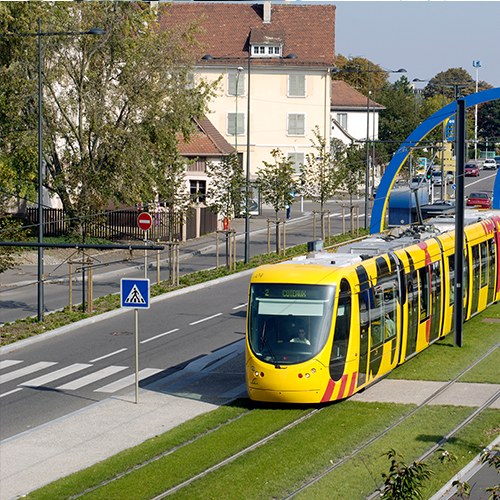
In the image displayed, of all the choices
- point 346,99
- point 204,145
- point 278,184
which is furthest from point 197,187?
point 346,99

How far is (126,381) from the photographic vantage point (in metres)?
18.7

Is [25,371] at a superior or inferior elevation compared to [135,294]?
inferior

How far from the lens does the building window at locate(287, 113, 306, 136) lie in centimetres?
6762

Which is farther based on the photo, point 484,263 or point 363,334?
point 484,263

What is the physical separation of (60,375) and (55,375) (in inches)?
5.0

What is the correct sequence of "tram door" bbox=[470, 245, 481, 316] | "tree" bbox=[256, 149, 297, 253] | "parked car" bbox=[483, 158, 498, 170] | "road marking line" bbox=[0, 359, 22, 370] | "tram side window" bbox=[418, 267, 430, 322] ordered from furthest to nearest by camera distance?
1. "parked car" bbox=[483, 158, 498, 170]
2. "tree" bbox=[256, 149, 297, 253]
3. "tram door" bbox=[470, 245, 481, 316]
4. "road marking line" bbox=[0, 359, 22, 370]
5. "tram side window" bbox=[418, 267, 430, 322]

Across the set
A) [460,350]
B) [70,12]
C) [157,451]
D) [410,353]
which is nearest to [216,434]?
[157,451]

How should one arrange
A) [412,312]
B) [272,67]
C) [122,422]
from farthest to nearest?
[272,67] → [412,312] → [122,422]

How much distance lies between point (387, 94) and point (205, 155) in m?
51.3

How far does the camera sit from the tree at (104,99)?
36.1 metres

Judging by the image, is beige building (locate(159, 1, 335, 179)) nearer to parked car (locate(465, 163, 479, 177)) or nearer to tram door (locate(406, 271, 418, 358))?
parked car (locate(465, 163, 479, 177))

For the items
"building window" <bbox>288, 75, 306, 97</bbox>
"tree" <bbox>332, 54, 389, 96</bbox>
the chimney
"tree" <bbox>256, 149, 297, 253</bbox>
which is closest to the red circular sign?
"tree" <bbox>256, 149, 297, 253</bbox>

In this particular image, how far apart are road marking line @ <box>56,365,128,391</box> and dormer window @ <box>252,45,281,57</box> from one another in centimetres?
5082

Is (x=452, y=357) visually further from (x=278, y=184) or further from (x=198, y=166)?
(x=198, y=166)
